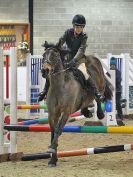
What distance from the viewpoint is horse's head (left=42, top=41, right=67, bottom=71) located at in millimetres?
5784

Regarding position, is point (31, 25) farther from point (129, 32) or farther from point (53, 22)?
point (129, 32)

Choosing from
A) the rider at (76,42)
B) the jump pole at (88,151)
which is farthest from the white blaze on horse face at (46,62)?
the jump pole at (88,151)

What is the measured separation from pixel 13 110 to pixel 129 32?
13.2 metres

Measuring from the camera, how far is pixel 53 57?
595 cm

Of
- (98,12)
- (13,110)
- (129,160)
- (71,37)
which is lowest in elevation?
(129,160)

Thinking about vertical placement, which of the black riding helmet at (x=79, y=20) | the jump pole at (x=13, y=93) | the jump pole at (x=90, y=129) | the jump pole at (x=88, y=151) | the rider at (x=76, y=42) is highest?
the black riding helmet at (x=79, y=20)

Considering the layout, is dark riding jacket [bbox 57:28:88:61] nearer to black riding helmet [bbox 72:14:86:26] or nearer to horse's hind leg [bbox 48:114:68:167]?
black riding helmet [bbox 72:14:86:26]

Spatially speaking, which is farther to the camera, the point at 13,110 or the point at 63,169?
the point at 13,110

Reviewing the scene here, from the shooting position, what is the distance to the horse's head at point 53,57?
19.0 feet

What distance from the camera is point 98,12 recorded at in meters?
18.9

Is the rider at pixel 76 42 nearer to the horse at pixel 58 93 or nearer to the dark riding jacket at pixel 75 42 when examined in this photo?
the dark riding jacket at pixel 75 42

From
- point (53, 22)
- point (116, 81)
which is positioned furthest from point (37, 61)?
point (53, 22)

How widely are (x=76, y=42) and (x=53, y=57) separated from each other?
839mm

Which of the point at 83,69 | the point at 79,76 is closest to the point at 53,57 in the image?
the point at 79,76
